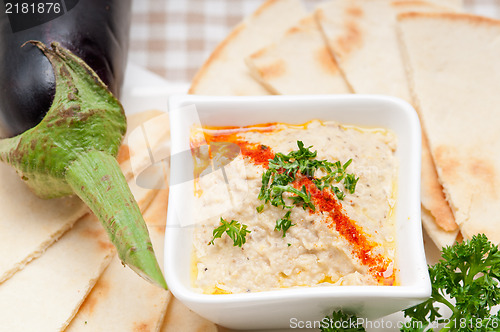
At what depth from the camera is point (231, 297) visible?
8.28 ft

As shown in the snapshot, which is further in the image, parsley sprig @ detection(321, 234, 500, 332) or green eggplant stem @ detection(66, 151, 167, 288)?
parsley sprig @ detection(321, 234, 500, 332)

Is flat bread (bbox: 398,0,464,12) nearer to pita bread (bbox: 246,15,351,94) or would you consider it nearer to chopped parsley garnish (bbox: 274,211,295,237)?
pita bread (bbox: 246,15,351,94)

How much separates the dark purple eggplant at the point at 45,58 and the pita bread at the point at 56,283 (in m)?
0.70

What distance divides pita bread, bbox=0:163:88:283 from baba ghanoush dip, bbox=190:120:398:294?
0.84 m

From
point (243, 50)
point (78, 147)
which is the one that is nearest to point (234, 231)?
point (78, 147)

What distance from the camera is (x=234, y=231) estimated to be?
264 cm

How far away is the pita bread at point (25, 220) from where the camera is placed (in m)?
3.08

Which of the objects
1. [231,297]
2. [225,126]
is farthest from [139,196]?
[231,297]

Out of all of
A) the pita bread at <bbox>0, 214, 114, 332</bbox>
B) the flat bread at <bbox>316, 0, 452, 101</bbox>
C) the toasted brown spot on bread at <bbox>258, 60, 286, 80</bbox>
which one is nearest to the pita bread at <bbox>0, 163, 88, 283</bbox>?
the pita bread at <bbox>0, 214, 114, 332</bbox>

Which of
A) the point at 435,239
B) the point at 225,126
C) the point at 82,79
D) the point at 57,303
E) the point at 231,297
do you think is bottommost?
the point at 57,303

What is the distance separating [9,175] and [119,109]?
801mm

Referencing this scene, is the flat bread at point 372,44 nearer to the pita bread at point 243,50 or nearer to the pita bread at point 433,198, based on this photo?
the pita bread at point 433,198

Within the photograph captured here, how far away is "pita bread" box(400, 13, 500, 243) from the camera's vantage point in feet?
10.5

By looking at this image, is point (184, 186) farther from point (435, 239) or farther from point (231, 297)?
point (435, 239)
